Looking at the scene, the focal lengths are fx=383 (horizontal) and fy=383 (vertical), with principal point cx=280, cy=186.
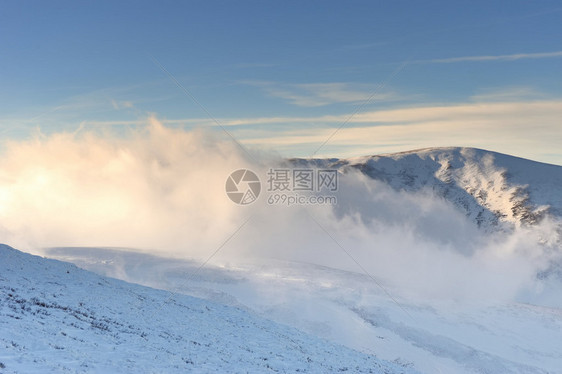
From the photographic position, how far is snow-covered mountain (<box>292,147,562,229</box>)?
164m

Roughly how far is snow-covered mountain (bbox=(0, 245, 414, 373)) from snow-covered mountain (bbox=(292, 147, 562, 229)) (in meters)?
170

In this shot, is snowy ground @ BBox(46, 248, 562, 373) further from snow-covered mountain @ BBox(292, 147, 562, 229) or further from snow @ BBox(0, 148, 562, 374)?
snow-covered mountain @ BBox(292, 147, 562, 229)

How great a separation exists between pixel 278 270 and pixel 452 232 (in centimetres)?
14422

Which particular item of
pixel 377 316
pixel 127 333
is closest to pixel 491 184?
pixel 377 316

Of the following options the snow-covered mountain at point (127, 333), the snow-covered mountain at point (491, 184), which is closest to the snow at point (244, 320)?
the snow-covered mountain at point (127, 333)

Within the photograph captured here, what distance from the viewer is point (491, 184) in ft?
578

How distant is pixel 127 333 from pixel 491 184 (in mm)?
189352

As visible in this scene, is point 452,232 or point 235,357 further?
point 452,232

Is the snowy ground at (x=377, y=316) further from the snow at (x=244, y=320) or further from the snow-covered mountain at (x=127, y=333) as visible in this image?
the snow-covered mountain at (x=127, y=333)

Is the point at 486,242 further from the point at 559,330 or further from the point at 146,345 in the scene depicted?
the point at 146,345

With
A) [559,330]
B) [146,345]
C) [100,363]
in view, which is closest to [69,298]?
[146,345]

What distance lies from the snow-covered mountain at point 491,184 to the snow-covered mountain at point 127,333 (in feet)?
558

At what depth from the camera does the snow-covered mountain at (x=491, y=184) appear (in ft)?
538

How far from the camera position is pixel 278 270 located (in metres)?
56.4
